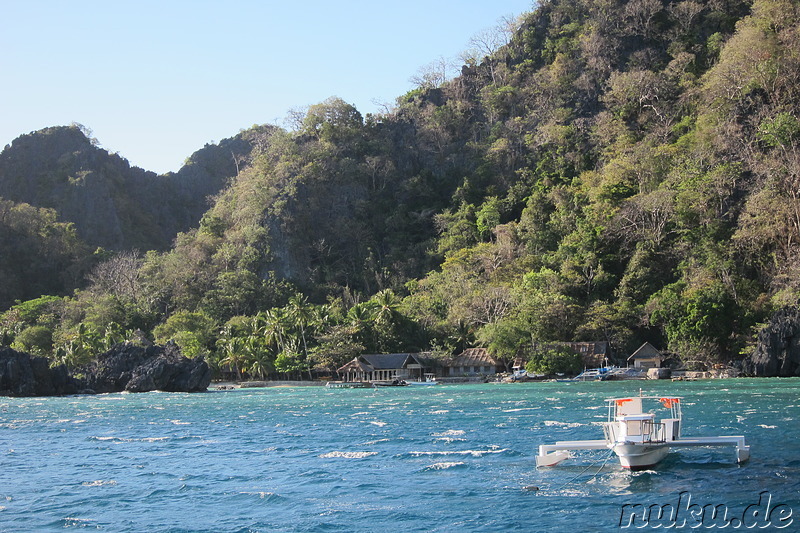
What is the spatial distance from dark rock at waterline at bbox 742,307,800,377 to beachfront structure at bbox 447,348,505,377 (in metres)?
22.6

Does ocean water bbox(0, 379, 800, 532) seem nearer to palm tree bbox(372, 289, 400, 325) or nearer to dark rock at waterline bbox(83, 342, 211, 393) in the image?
dark rock at waterline bbox(83, 342, 211, 393)

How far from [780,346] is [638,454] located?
43175mm

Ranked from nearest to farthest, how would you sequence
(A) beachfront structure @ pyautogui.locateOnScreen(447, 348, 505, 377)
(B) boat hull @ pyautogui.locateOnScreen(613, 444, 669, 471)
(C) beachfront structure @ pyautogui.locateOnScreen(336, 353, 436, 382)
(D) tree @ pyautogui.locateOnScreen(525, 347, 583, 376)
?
(B) boat hull @ pyautogui.locateOnScreen(613, 444, 669, 471) → (D) tree @ pyautogui.locateOnScreen(525, 347, 583, 376) → (A) beachfront structure @ pyautogui.locateOnScreen(447, 348, 505, 377) → (C) beachfront structure @ pyautogui.locateOnScreen(336, 353, 436, 382)

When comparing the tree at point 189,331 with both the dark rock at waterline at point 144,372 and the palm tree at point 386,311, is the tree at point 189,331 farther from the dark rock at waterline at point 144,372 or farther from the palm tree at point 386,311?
the palm tree at point 386,311

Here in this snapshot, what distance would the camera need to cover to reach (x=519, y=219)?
3890 inches

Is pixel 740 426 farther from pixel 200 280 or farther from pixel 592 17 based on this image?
pixel 592 17

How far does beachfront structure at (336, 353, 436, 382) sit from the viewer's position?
76.5m

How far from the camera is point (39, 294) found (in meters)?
117

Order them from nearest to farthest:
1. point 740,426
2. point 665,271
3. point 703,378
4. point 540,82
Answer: point 740,426
point 703,378
point 665,271
point 540,82

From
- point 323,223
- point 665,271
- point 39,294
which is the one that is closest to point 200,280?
point 323,223

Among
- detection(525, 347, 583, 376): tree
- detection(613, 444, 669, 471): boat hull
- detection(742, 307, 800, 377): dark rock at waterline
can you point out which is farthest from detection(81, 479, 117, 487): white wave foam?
detection(742, 307, 800, 377): dark rock at waterline

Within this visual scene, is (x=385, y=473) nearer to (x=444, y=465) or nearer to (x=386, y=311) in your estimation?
(x=444, y=465)

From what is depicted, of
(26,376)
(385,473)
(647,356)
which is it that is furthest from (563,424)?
(26,376)

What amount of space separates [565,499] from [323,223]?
9191 centimetres
